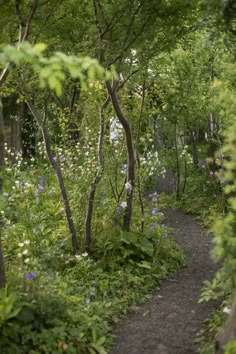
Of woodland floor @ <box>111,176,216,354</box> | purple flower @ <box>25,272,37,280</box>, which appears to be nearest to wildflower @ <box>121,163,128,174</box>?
woodland floor @ <box>111,176,216,354</box>

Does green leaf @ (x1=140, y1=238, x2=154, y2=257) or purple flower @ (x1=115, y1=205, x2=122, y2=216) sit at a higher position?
purple flower @ (x1=115, y1=205, x2=122, y2=216)

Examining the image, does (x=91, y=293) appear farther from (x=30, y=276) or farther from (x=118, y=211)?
(x=118, y=211)

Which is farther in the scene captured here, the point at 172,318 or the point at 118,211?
the point at 118,211

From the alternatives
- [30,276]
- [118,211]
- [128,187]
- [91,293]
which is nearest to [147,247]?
[118,211]

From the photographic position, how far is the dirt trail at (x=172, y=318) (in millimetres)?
4801

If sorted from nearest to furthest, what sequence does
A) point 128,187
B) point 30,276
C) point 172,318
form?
point 30,276 < point 172,318 < point 128,187

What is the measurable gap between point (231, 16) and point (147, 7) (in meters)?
1.55

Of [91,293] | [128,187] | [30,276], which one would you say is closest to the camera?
[30,276]

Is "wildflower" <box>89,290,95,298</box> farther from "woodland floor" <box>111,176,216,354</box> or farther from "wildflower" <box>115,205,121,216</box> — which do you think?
"wildflower" <box>115,205,121,216</box>

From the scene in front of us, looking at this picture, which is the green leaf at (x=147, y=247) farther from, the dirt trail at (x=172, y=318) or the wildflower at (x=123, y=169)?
the wildflower at (x=123, y=169)

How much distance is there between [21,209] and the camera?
7504 mm

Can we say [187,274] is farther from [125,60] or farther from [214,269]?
[125,60]

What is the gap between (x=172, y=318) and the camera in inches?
212

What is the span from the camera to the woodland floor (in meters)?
4.80
